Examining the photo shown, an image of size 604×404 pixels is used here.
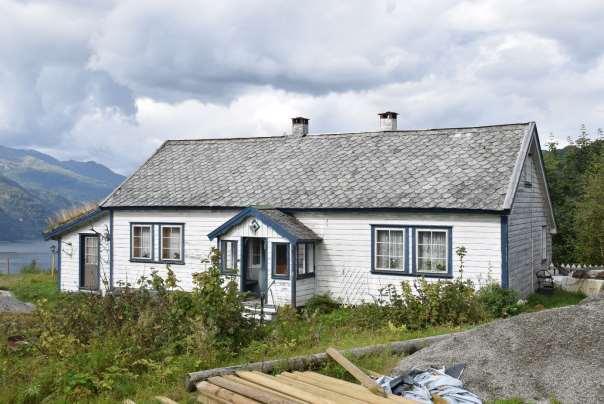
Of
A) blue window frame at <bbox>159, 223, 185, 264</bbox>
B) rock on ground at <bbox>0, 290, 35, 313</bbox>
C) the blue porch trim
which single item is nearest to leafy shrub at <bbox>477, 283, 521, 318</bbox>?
the blue porch trim

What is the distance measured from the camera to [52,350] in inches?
419

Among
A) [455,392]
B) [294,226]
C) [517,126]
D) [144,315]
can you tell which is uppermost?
[517,126]

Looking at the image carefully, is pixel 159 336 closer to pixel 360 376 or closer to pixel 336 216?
pixel 360 376

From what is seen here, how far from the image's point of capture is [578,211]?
2647 centimetres

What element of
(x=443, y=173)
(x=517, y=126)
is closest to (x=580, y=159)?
(x=517, y=126)

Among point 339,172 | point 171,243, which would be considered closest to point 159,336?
point 171,243

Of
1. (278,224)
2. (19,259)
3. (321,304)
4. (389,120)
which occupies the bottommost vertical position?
(19,259)

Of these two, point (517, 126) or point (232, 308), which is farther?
point (517, 126)

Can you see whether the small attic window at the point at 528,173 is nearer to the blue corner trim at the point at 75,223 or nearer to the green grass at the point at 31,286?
the blue corner trim at the point at 75,223

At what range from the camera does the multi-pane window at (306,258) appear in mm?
17953

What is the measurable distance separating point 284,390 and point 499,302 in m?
8.98

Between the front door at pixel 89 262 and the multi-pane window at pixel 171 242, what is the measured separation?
357cm

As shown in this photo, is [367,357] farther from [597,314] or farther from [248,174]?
[248,174]

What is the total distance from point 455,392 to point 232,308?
4.43 m
